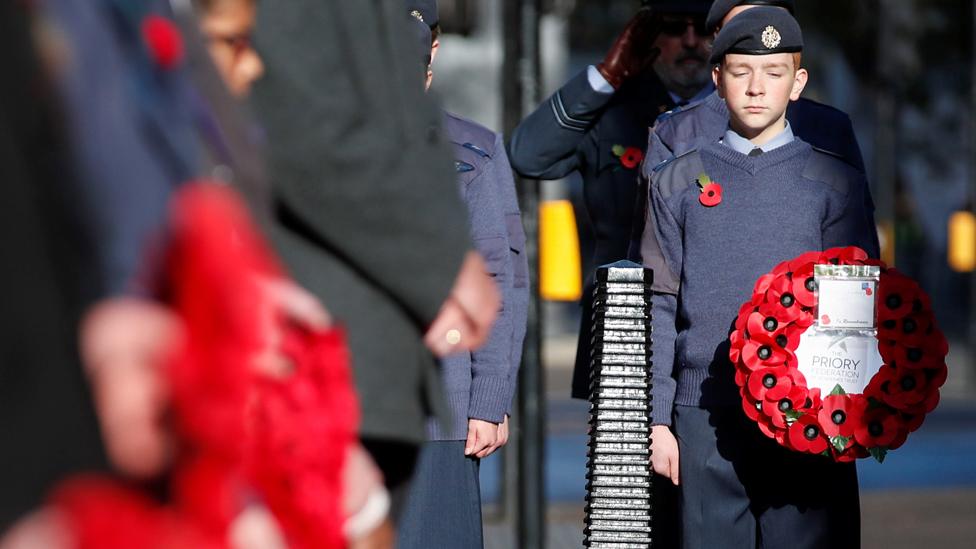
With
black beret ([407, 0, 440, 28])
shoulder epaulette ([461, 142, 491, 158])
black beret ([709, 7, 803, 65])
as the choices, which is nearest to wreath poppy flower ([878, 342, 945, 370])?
black beret ([709, 7, 803, 65])

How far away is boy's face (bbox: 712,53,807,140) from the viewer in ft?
17.0

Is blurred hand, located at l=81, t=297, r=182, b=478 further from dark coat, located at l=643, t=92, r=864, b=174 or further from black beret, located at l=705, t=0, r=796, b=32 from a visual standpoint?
black beret, located at l=705, t=0, r=796, b=32

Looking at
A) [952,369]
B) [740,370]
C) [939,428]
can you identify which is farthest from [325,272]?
[952,369]

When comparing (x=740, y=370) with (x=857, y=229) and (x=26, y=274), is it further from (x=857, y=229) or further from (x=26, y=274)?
(x=26, y=274)

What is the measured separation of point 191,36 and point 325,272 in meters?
0.68

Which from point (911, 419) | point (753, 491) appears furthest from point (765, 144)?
point (753, 491)

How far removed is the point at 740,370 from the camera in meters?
4.93

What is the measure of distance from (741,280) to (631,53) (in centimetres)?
150

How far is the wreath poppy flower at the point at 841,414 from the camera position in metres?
4.88

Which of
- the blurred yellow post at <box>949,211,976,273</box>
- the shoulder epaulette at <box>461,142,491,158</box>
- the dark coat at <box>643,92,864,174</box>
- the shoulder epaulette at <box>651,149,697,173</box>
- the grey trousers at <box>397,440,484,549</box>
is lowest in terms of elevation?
the grey trousers at <box>397,440,484,549</box>

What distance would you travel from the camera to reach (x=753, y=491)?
5.12 metres

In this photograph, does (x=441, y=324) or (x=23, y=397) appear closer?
(x=23, y=397)

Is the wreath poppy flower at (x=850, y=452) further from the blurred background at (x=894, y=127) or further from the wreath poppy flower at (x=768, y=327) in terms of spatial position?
the blurred background at (x=894, y=127)

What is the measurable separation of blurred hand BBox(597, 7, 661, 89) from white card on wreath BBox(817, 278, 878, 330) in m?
1.69
